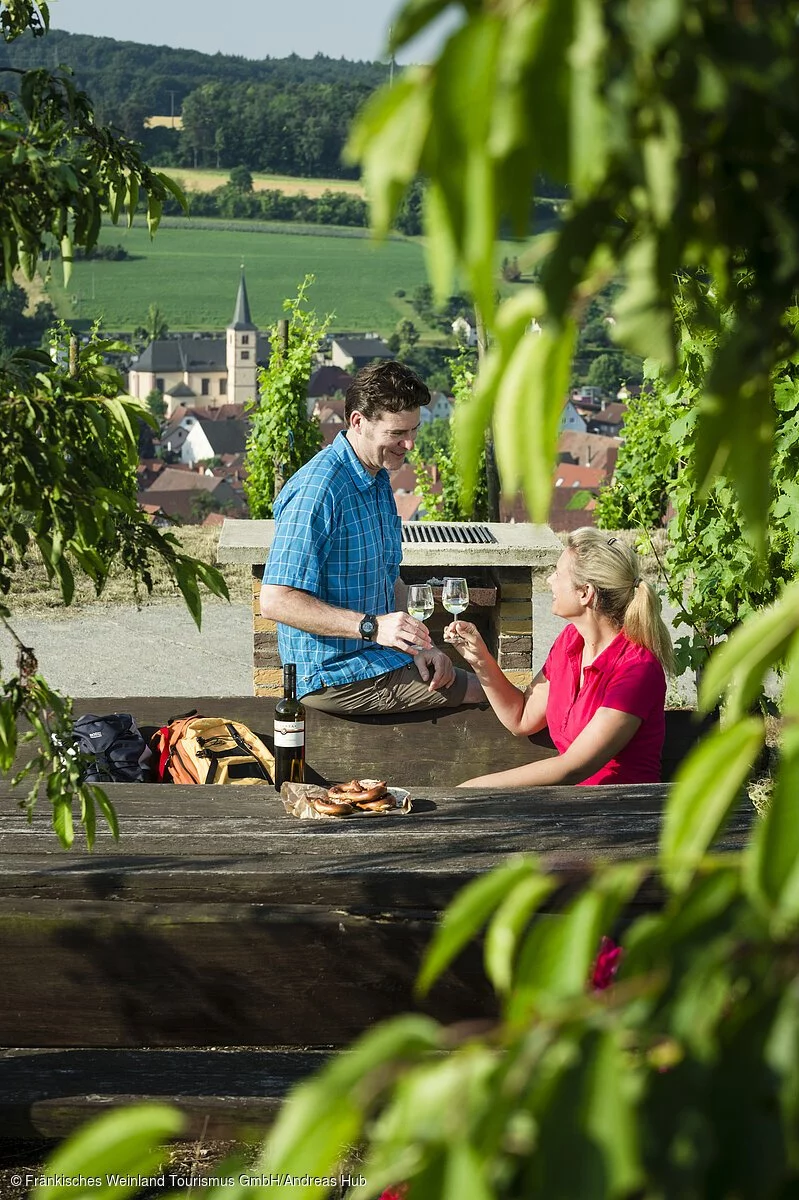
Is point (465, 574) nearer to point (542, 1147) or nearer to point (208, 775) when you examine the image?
point (208, 775)

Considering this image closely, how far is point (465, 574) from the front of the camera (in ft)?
22.2

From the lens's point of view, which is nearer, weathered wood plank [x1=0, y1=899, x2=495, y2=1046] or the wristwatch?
weathered wood plank [x1=0, y1=899, x2=495, y2=1046]

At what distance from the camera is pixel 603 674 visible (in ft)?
13.3

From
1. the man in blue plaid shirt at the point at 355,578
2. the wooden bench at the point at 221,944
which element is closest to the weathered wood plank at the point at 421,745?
the man in blue plaid shirt at the point at 355,578

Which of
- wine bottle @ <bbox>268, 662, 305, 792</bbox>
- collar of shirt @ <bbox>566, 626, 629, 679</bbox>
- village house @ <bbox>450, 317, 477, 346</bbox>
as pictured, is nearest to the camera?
wine bottle @ <bbox>268, 662, 305, 792</bbox>

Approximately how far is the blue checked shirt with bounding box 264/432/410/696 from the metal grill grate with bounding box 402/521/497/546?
183 centimetres

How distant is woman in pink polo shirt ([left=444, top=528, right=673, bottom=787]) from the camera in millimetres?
3928

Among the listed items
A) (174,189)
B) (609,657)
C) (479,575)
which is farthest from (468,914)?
(479,575)

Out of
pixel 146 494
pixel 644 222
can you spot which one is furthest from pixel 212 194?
pixel 644 222

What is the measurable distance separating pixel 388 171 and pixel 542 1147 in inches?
19.6

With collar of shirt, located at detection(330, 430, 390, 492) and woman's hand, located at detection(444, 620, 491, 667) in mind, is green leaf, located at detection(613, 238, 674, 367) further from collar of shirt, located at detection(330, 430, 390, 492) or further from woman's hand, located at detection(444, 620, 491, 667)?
collar of shirt, located at detection(330, 430, 390, 492)

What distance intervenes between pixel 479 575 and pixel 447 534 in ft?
0.92

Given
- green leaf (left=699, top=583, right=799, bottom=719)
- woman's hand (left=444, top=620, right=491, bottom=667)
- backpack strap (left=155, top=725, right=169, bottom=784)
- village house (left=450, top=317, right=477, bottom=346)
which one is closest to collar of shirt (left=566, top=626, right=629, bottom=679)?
woman's hand (left=444, top=620, right=491, bottom=667)

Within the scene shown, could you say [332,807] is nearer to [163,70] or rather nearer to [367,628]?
[367,628]
